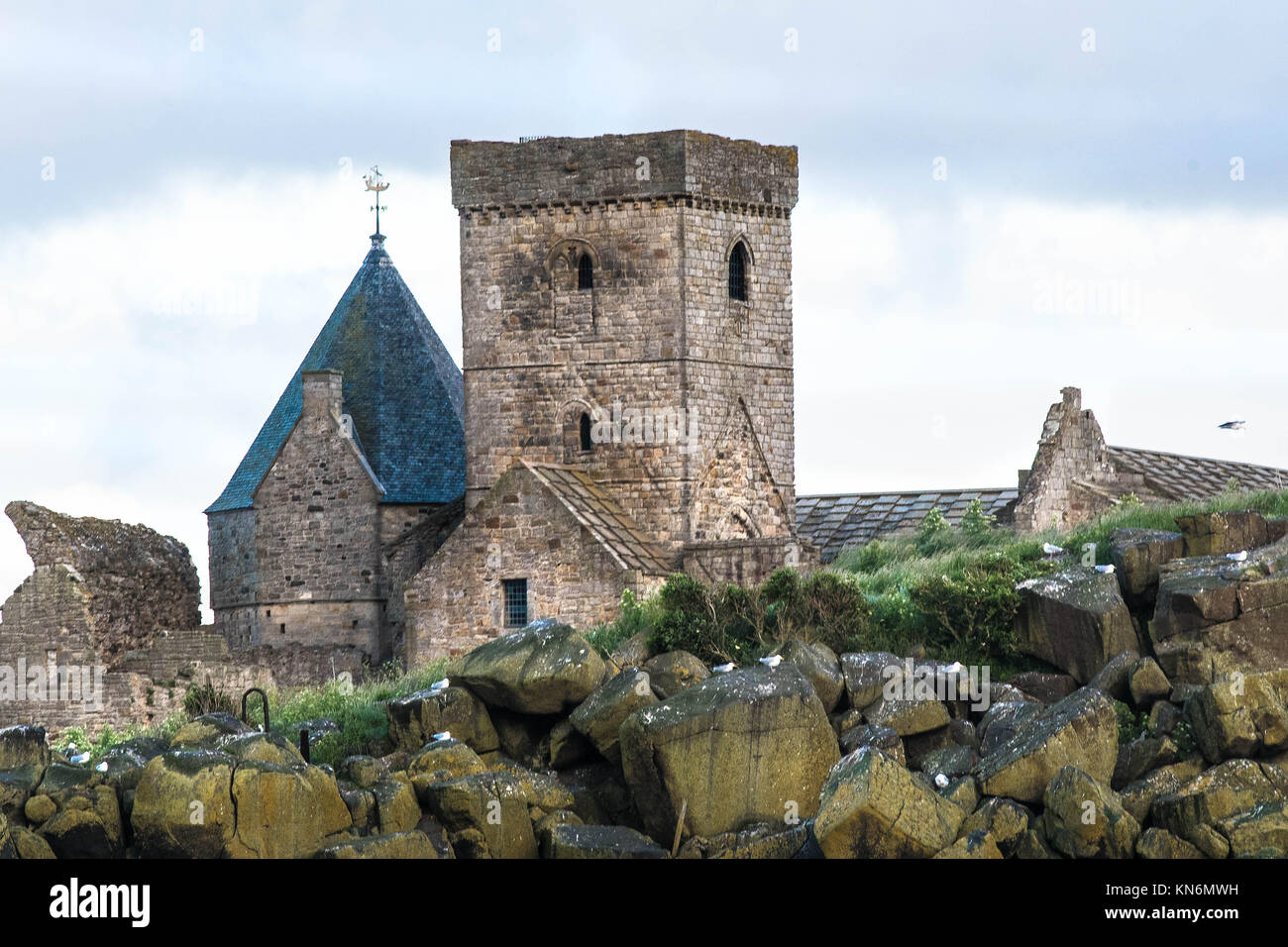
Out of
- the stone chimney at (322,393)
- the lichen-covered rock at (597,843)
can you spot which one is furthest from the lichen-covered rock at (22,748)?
the stone chimney at (322,393)

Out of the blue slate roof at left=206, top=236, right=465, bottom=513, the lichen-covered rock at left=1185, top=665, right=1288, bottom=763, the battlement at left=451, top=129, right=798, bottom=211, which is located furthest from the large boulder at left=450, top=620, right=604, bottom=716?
the blue slate roof at left=206, top=236, right=465, bottom=513

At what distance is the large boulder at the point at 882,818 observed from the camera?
28312mm

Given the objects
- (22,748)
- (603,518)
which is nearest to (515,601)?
(603,518)

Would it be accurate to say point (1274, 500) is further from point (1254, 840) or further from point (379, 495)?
point (379, 495)

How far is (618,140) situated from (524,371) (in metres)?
4.25

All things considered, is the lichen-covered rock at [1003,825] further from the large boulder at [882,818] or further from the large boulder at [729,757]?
the large boulder at [729,757]

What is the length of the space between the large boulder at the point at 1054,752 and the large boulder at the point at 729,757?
6.84 feet

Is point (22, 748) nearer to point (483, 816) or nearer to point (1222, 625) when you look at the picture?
point (483, 816)

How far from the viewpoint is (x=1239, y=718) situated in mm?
30141

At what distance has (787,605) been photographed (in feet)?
113

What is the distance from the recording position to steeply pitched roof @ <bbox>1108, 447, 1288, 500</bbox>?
46031 millimetres

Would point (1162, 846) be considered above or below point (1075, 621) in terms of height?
below

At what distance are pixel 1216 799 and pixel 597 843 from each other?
7283 mm
